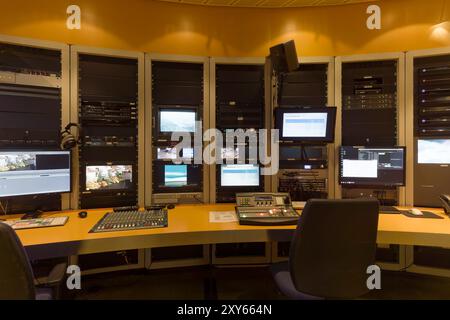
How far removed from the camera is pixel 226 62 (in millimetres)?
2363

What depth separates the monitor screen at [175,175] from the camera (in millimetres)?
2324

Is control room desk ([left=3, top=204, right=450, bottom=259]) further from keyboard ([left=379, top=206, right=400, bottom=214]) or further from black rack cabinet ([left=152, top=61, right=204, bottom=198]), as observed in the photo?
black rack cabinet ([left=152, top=61, right=204, bottom=198])

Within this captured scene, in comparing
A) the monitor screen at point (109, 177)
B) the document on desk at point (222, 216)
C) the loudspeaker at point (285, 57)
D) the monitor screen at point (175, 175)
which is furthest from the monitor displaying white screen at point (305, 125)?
the monitor screen at point (109, 177)

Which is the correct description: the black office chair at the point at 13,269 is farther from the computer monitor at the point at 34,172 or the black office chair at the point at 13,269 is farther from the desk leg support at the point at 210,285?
the desk leg support at the point at 210,285

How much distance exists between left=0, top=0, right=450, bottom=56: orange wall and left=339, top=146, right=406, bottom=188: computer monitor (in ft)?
3.26

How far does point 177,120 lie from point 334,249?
161 centimetres

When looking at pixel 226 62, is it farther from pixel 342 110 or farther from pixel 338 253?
pixel 338 253

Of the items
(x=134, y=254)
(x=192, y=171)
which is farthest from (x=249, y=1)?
(x=134, y=254)

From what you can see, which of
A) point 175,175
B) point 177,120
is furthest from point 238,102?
point 175,175

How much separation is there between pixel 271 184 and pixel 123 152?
1.34m

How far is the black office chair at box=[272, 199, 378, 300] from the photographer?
128cm

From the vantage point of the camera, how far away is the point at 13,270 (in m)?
1.04

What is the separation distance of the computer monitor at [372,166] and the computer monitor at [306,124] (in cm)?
23

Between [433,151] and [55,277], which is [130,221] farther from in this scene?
[433,151]
